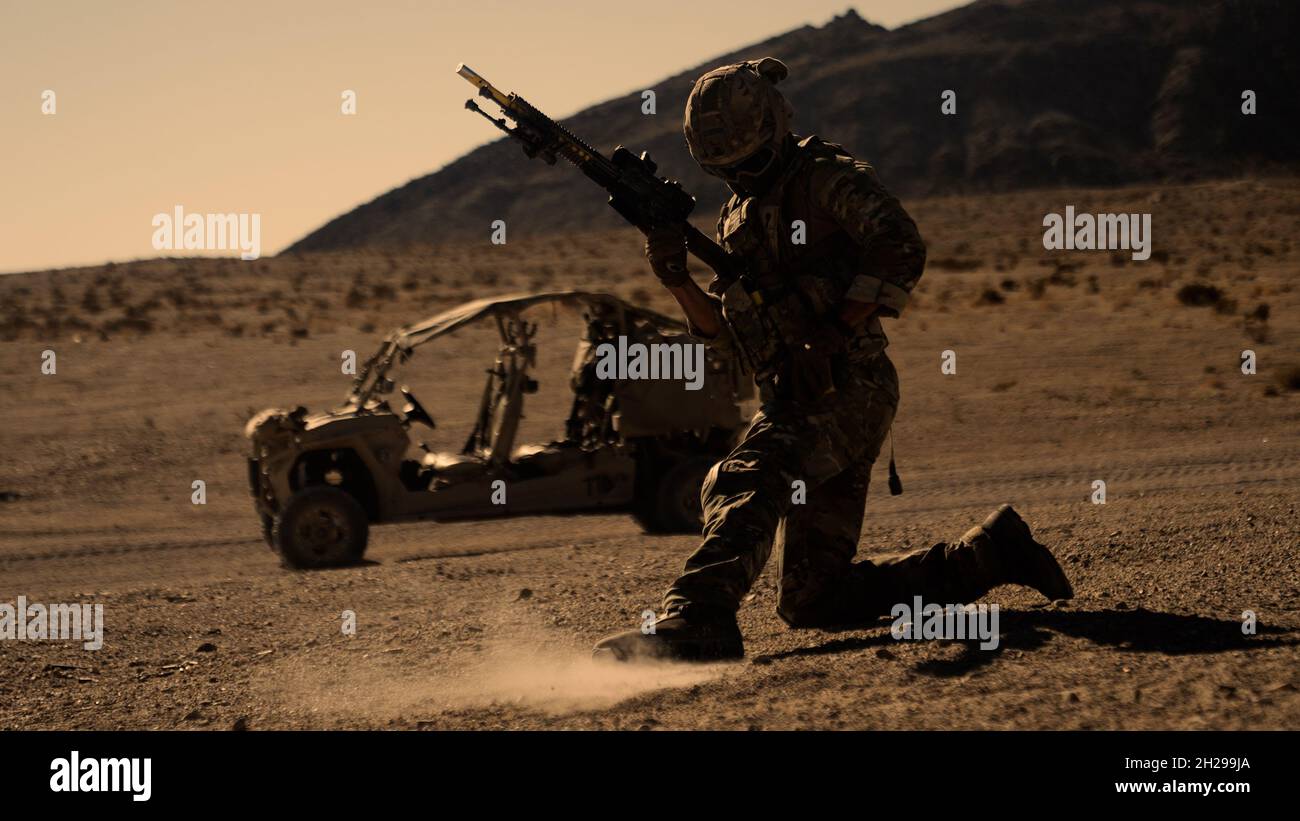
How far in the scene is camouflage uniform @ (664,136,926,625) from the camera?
541 cm

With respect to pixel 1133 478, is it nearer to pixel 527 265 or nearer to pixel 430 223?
pixel 527 265

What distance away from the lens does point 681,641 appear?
5145 millimetres

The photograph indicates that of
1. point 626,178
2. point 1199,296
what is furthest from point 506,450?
point 1199,296

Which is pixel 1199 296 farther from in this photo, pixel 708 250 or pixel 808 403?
pixel 808 403

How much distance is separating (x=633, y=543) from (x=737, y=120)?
5.66 m

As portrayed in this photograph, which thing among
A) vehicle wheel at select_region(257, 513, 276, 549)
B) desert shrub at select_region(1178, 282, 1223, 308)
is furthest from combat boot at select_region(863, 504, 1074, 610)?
desert shrub at select_region(1178, 282, 1223, 308)

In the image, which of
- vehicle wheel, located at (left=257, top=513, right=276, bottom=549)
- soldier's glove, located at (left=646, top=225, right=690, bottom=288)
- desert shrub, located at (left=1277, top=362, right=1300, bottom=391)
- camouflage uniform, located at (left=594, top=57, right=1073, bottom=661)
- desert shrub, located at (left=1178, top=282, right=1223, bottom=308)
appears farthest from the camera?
desert shrub, located at (left=1178, top=282, right=1223, bottom=308)

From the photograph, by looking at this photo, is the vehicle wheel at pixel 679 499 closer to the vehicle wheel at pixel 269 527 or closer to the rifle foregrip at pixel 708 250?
the vehicle wheel at pixel 269 527

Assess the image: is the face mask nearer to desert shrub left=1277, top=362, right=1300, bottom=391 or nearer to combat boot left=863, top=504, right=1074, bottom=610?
combat boot left=863, top=504, right=1074, bottom=610

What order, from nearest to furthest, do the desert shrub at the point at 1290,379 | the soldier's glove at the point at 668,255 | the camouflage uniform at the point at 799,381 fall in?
1. the camouflage uniform at the point at 799,381
2. the soldier's glove at the point at 668,255
3. the desert shrub at the point at 1290,379

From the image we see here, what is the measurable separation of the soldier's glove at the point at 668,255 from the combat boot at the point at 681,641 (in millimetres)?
1265

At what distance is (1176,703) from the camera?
14.3 ft

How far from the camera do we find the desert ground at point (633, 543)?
16.0 ft

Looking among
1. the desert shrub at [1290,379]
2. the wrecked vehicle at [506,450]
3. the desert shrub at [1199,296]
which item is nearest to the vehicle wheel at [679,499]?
the wrecked vehicle at [506,450]
